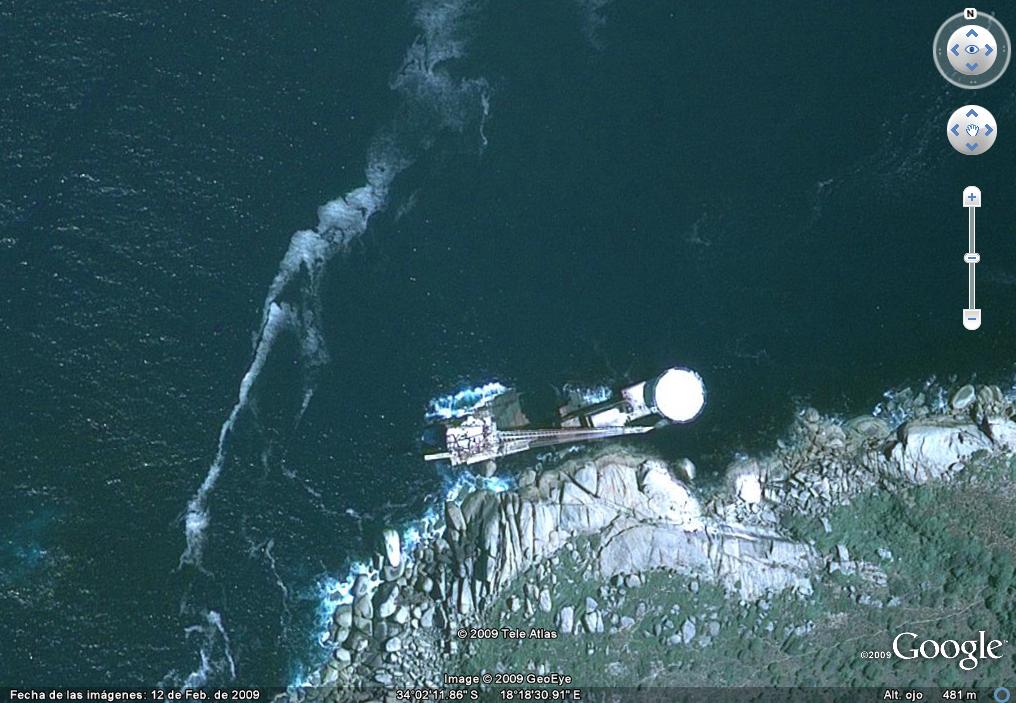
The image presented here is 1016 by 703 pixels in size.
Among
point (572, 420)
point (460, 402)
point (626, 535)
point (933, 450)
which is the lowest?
point (626, 535)

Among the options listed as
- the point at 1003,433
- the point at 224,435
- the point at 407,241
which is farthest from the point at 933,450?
the point at 224,435

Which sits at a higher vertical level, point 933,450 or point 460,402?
point 460,402

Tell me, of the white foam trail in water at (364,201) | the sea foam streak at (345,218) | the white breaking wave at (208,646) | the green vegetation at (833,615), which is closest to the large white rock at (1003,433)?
the green vegetation at (833,615)

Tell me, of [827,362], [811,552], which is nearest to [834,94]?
[827,362]

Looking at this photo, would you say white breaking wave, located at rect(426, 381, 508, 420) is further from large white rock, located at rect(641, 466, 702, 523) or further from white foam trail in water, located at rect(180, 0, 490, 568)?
large white rock, located at rect(641, 466, 702, 523)

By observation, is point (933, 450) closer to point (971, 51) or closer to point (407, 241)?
point (971, 51)

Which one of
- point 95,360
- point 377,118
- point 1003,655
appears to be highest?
point 377,118

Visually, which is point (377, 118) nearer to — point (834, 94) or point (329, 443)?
point (329, 443)
